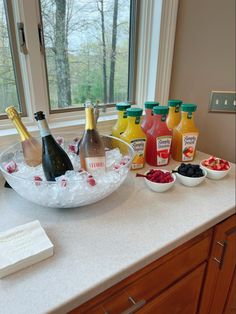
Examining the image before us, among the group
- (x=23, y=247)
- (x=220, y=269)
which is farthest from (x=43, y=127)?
(x=220, y=269)

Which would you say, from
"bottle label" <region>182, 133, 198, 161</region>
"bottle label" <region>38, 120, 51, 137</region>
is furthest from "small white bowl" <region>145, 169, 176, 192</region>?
"bottle label" <region>38, 120, 51, 137</region>

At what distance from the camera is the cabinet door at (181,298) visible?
686 mm

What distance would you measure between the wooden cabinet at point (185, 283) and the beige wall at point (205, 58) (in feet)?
2.20

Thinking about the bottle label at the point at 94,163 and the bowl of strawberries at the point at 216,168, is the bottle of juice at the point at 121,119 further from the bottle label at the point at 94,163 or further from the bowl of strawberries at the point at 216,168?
the bowl of strawberries at the point at 216,168

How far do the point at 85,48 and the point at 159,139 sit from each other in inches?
21.1

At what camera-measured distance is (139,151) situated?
35.6 inches

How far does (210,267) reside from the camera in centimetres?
80

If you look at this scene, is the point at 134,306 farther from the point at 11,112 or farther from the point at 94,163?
the point at 11,112

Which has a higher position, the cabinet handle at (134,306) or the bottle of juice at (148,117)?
the bottle of juice at (148,117)

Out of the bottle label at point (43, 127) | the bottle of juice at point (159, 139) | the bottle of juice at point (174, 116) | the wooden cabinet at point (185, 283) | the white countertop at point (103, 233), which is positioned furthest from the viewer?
the bottle of juice at point (174, 116)

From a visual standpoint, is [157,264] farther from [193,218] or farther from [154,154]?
[154,154]

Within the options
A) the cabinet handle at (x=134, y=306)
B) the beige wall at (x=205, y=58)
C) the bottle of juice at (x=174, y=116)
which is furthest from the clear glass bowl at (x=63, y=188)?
the beige wall at (x=205, y=58)

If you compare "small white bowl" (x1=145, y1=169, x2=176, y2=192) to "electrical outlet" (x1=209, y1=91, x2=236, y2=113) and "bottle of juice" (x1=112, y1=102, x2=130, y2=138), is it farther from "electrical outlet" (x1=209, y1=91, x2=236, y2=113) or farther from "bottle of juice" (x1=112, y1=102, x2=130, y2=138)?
"electrical outlet" (x1=209, y1=91, x2=236, y2=113)

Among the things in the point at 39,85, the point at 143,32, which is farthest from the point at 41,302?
the point at 143,32
